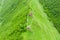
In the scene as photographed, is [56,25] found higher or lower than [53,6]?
lower

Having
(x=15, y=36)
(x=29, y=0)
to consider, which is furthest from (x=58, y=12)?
(x=15, y=36)

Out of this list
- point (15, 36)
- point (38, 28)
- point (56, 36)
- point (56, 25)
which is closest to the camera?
point (15, 36)

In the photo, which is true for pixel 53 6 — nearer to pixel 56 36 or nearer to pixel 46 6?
pixel 46 6

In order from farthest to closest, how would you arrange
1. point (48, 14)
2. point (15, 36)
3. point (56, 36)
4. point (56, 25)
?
1. point (48, 14)
2. point (56, 25)
3. point (56, 36)
4. point (15, 36)

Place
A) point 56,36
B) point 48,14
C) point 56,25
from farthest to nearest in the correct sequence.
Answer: point 48,14, point 56,25, point 56,36

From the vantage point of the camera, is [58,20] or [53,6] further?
[53,6]

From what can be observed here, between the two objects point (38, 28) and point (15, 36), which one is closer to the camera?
point (15, 36)

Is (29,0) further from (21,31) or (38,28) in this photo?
(21,31)

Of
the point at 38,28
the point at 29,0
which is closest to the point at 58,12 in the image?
the point at 29,0

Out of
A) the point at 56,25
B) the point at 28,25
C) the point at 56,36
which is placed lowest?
the point at 28,25
